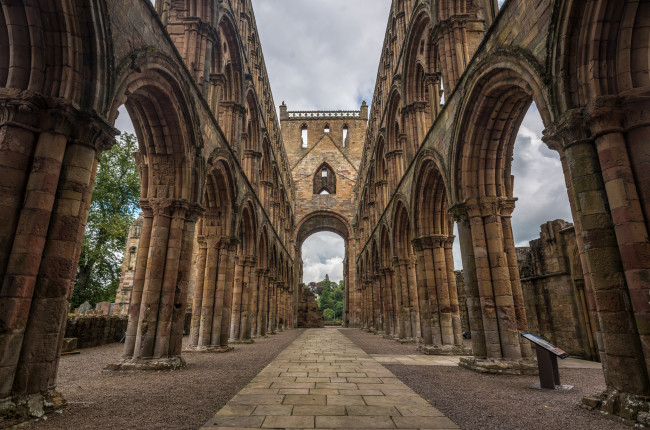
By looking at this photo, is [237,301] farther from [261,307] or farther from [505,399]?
[505,399]

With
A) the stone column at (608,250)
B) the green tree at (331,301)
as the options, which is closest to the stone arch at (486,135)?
the stone column at (608,250)

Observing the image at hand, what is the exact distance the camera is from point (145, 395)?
499cm

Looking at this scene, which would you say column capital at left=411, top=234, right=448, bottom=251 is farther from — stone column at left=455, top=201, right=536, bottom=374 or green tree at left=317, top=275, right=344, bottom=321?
green tree at left=317, top=275, right=344, bottom=321

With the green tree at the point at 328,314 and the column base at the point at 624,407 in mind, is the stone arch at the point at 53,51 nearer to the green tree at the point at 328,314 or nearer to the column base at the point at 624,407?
the column base at the point at 624,407

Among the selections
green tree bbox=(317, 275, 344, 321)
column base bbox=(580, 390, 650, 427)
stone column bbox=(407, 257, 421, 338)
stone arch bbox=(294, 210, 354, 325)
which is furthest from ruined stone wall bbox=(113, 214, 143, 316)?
green tree bbox=(317, 275, 344, 321)

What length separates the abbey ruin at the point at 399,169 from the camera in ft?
13.6

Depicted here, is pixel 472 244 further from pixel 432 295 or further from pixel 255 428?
pixel 255 428

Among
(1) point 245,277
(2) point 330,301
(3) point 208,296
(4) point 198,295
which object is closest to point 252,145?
(1) point 245,277

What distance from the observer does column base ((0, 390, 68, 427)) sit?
3580 millimetres

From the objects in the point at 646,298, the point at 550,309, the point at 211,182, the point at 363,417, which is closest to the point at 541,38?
the point at 646,298

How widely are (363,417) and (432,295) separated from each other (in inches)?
320

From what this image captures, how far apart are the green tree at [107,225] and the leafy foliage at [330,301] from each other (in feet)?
147

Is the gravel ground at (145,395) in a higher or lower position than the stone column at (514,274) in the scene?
lower

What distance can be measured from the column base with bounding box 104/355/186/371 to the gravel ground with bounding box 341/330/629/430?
4619mm
